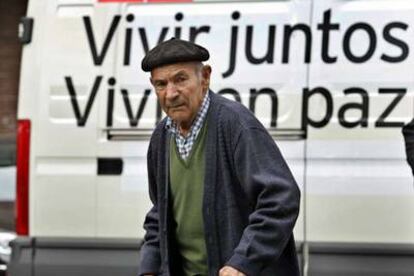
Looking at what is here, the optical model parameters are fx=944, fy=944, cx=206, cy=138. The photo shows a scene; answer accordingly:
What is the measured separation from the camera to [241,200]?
2.93 meters

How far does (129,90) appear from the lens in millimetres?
4828

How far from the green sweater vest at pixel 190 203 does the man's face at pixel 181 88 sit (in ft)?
0.27

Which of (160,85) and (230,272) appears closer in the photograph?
(230,272)

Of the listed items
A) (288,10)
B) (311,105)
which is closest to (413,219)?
(311,105)

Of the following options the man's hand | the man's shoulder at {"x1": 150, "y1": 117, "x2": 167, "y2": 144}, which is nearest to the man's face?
the man's shoulder at {"x1": 150, "y1": 117, "x2": 167, "y2": 144}

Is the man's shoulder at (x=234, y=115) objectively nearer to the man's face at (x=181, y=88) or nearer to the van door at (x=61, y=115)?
the man's face at (x=181, y=88)

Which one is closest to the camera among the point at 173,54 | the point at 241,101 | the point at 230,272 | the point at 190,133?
the point at 230,272

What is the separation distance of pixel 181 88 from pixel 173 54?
112 millimetres

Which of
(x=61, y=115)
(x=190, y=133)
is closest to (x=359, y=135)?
(x=61, y=115)

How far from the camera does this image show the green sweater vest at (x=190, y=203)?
2965 mm

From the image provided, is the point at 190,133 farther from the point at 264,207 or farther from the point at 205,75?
the point at 264,207

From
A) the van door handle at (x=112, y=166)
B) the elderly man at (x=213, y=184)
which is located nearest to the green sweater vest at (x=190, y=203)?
the elderly man at (x=213, y=184)

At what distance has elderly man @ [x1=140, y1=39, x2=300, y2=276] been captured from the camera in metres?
2.79

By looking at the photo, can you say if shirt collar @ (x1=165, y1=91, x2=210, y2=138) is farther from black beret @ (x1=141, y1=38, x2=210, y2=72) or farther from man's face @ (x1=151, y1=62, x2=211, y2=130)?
black beret @ (x1=141, y1=38, x2=210, y2=72)
